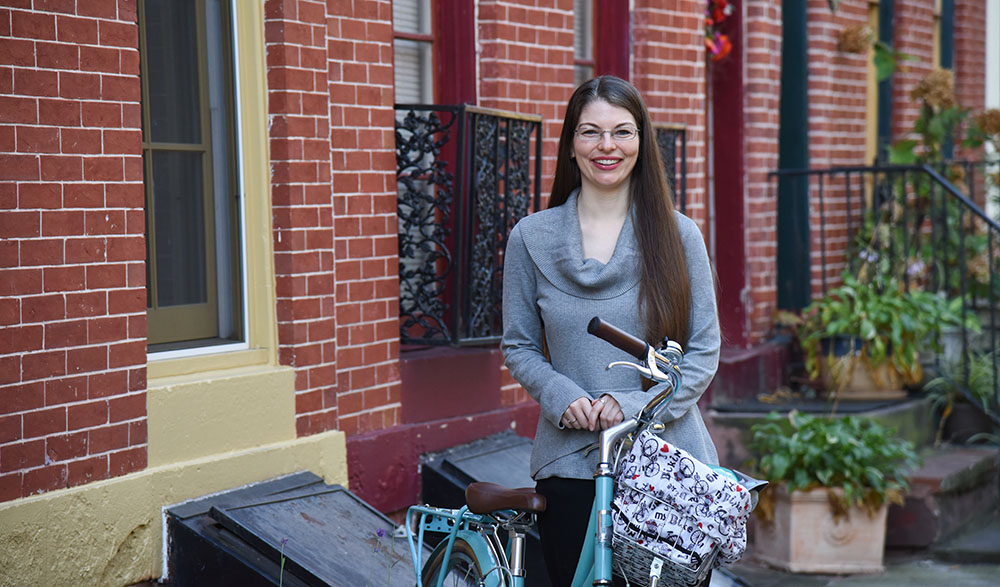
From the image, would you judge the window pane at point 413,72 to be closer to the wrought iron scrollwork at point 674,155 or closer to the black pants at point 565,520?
the wrought iron scrollwork at point 674,155

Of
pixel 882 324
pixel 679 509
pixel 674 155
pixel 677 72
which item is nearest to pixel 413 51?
pixel 674 155

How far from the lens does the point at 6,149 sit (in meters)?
3.94

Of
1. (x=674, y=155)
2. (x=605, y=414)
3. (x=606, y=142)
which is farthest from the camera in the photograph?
(x=674, y=155)

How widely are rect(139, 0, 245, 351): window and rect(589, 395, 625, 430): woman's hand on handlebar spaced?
2.19 meters

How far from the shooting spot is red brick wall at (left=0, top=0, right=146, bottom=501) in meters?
3.98

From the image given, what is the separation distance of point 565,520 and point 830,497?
3.59 metres

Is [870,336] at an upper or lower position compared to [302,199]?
lower

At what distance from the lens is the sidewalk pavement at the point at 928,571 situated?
643 centimetres

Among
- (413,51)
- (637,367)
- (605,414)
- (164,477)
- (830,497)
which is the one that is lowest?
(830,497)

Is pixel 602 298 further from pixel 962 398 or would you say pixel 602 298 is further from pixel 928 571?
pixel 962 398

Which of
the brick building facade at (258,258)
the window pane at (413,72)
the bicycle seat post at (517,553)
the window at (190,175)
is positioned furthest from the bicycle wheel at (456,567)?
the window pane at (413,72)

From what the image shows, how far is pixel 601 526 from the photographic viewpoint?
3.06 meters

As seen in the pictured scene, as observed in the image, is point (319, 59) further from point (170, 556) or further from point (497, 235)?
point (170, 556)

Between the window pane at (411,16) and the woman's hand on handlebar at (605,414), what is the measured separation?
3.10 metres
